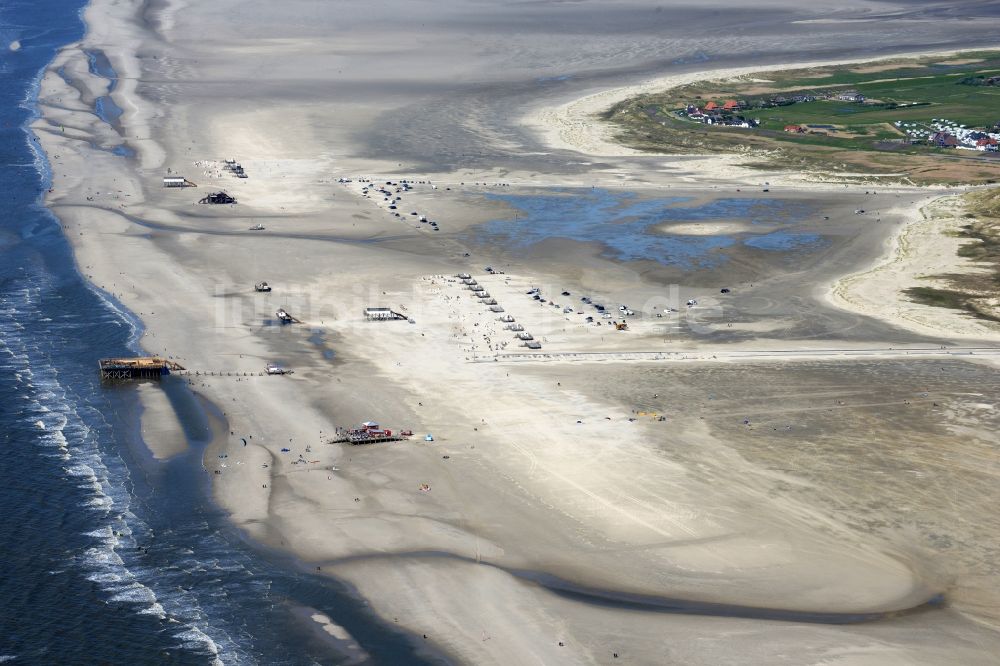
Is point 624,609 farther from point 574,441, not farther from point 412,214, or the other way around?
point 412,214

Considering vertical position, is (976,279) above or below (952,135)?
below

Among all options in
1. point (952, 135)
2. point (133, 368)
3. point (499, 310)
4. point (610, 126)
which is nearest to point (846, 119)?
point (952, 135)

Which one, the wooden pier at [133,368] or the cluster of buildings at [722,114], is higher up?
the cluster of buildings at [722,114]

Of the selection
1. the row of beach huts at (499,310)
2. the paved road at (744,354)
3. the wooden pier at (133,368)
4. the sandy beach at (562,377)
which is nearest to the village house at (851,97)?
the sandy beach at (562,377)

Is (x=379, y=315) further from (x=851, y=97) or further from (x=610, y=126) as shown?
(x=851, y=97)

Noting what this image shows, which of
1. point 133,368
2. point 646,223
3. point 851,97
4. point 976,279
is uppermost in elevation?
point 851,97

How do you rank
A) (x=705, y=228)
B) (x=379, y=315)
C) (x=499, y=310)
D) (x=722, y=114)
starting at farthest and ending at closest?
(x=722, y=114)
(x=705, y=228)
(x=499, y=310)
(x=379, y=315)

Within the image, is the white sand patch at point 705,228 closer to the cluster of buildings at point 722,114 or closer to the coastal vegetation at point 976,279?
the coastal vegetation at point 976,279

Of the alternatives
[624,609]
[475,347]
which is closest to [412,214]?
[475,347]
